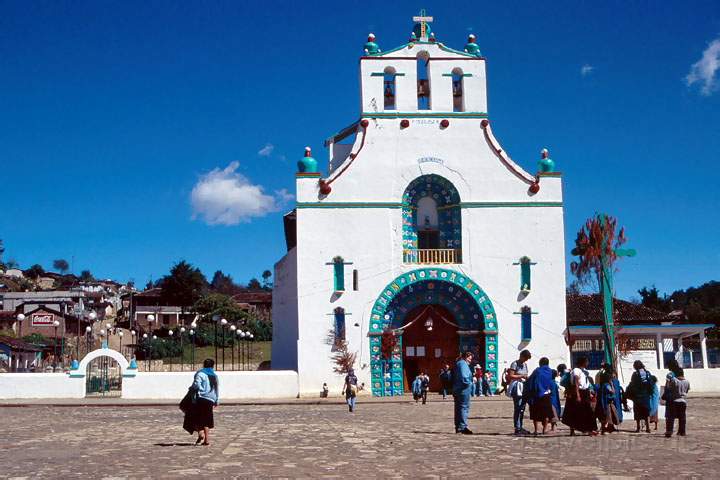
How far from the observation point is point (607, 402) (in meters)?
15.0

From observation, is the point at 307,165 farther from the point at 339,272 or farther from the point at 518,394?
the point at 518,394

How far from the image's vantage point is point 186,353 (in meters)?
54.2

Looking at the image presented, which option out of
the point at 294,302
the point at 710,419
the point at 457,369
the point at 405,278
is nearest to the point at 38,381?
the point at 294,302

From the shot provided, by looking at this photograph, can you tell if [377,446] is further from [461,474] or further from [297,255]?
A: [297,255]

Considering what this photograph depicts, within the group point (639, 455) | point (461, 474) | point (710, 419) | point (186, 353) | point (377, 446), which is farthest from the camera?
point (186, 353)

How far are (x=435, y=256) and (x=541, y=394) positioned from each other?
16.1 m

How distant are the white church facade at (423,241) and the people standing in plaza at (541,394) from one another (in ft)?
49.3

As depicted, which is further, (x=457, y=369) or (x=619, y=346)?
(x=619, y=346)

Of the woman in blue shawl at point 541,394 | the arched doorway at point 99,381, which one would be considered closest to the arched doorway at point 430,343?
the arched doorway at point 99,381

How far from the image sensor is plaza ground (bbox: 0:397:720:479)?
10.1 m

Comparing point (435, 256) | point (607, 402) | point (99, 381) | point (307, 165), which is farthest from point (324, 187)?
point (607, 402)

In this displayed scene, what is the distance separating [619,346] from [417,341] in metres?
7.11

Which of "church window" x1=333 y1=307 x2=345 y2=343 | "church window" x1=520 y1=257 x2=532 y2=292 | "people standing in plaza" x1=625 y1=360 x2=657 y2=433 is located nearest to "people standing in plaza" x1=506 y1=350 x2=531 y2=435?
"people standing in plaza" x1=625 y1=360 x2=657 y2=433

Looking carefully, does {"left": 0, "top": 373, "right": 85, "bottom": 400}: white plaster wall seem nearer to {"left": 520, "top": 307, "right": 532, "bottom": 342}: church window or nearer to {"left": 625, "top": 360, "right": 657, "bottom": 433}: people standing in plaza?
{"left": 520, "top": 307, "right": 532, "bottom": 342}: church window
